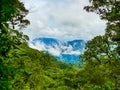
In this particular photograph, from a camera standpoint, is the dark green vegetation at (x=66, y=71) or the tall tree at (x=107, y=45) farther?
the tall tree at (x=107, y=45)

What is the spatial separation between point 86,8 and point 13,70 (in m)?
24.6

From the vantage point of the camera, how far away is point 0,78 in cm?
1199

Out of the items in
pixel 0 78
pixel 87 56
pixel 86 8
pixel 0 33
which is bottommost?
pixel 0 78

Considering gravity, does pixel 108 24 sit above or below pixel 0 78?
above

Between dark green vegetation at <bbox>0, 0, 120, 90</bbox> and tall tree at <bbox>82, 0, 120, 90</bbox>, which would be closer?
dark green vegetation at <bbox>0, 0, 120, 90</bbox>

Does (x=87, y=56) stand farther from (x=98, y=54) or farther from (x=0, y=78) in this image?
(x=0, y=78)

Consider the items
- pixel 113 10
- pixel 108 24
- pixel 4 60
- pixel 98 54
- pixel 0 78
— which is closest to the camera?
pixel 0 78

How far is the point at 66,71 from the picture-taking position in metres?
45.9

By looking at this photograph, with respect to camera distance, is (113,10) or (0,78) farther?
(113,10)

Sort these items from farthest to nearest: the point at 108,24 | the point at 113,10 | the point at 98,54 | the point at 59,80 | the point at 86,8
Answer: the point at 59,80, the point at 98,54, the point at 86,8, the point at 108,24, the point at 113,10

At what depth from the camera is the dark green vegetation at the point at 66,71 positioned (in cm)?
1246

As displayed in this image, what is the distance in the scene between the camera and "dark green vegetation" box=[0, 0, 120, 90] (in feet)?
40.9

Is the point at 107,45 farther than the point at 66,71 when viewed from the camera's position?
No

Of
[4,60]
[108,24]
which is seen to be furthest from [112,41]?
[4,60]
